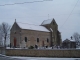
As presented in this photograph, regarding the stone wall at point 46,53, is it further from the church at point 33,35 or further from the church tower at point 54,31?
the church tower at point 54,31

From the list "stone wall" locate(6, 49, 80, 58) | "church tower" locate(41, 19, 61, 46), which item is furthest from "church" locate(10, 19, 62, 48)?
"stone wall" locate(6, 49, 80, 58)

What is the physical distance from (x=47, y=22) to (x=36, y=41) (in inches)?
661

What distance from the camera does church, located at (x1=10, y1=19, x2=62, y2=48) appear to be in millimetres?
57531

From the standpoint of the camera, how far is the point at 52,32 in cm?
7194

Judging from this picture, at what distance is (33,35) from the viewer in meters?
61.5

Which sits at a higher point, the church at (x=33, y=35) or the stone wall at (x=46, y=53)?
the church at (x=33, y=35)

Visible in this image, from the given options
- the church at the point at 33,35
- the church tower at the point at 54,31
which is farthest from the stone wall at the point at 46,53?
the church tower at the point at 54,31

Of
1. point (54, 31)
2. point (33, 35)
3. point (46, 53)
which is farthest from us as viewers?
point (54, 31)

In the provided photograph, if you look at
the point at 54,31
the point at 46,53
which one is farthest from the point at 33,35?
the point at 46,53

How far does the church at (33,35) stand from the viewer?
189 feet

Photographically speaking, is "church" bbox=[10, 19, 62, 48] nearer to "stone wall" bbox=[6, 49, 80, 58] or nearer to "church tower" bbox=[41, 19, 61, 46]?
"church tower" bbox=[41, 19, 61, 46]

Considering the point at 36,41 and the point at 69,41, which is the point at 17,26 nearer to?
the point at 36,41

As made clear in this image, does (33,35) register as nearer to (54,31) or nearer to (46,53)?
(54,31)

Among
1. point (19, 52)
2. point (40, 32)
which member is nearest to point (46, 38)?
point (40, 32)
